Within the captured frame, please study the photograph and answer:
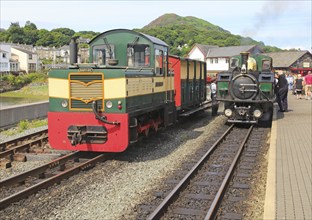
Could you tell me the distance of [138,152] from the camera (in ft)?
33.8

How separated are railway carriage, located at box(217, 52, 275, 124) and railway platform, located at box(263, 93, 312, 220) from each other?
1.26 metres

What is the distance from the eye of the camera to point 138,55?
414 inches

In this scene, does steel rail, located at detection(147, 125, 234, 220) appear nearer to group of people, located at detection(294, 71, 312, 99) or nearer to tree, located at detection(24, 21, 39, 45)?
group of people, located at detection(294, 71, 312, 99)

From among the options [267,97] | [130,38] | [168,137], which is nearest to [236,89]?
[267,97]

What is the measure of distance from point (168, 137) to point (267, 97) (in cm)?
439

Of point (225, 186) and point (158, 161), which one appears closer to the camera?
point (225, 186)

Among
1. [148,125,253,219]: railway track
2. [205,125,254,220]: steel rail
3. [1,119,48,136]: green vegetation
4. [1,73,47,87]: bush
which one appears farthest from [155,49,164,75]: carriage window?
[1,73,47,87]: bush

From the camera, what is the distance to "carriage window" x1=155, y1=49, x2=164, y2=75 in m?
10.8

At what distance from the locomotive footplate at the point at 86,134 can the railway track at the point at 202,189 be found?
218cm

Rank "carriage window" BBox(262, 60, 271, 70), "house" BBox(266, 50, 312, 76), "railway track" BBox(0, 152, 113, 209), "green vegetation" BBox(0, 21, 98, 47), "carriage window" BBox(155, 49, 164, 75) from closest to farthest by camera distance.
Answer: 1. "railway track" BBox(0, 152, 113, 209)
2. "carriage window" BBox(155, 49, 164, 75)
3. "carriage window" BBox(262, 60, 271, 70)
4. "house" BBox(266, 50, 312, 76)
5. "green vegetation" BBox(0, 21, 98, 47)

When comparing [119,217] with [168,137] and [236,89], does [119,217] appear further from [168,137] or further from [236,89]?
[236,89]

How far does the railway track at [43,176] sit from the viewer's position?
6615 mm

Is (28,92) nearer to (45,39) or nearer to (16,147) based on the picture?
(16,147)

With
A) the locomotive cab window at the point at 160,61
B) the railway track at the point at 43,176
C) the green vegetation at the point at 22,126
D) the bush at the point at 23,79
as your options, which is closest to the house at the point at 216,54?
the bush at the point at 23,79
